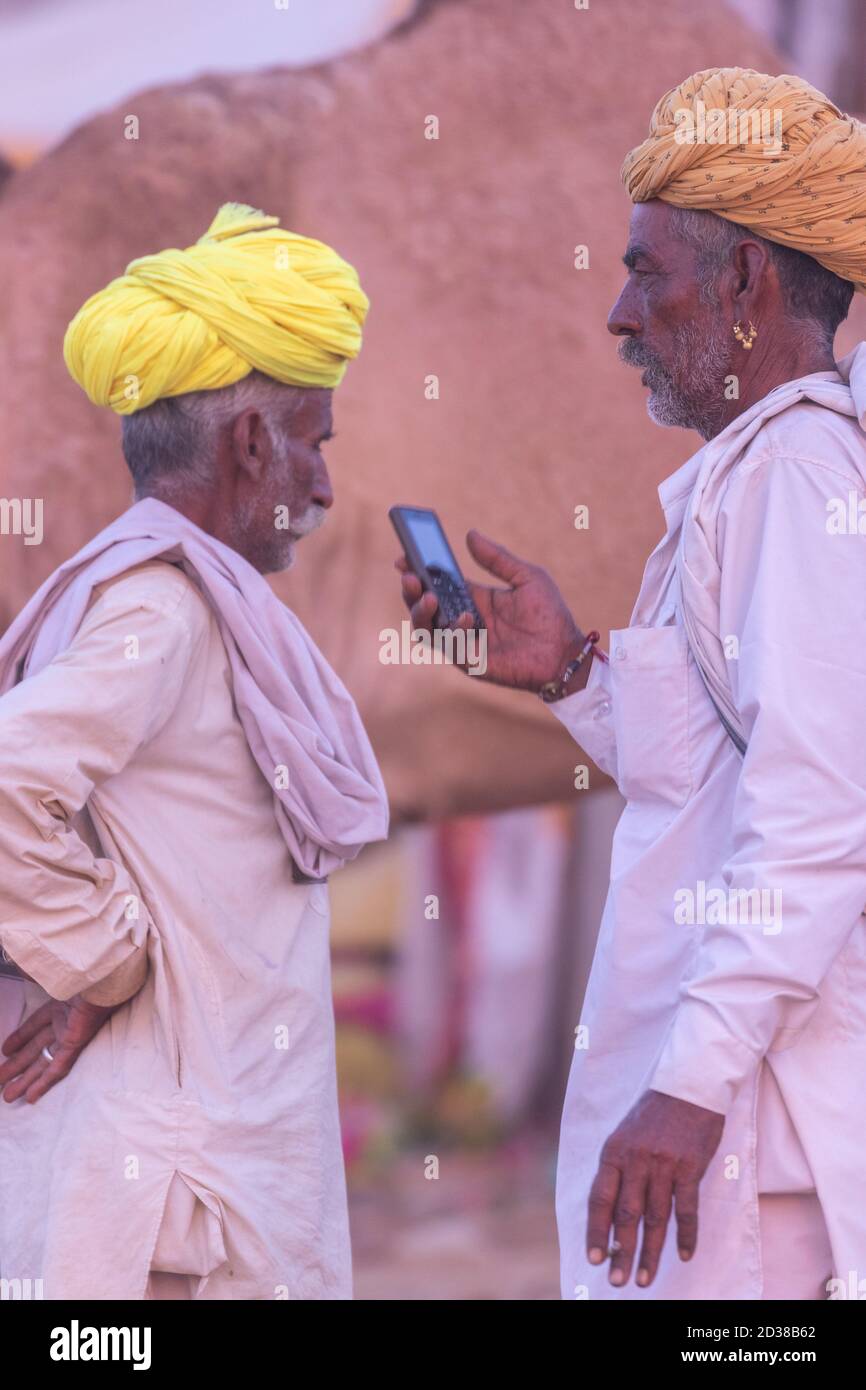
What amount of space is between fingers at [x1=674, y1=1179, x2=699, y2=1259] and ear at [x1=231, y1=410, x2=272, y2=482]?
1.47 metres

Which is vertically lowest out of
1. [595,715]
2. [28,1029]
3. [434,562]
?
[28,1029]

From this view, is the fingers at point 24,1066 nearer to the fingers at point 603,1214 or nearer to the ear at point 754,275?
the fingers at point 603,1214

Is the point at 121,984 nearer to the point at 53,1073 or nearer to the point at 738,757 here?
the point at 53,1073

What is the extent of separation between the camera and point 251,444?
292cm

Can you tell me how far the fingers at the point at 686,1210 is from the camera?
194 centimetres

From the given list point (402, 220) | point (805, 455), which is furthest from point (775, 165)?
point (402, 220)

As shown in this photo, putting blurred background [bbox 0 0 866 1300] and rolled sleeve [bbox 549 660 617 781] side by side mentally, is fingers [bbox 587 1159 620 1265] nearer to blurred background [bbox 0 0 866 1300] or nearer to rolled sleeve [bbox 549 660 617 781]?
rolled sleeve [bbox 549 660 617 781]

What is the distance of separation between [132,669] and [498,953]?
3.85 metres

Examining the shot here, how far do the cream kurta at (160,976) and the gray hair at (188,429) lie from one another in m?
0.28

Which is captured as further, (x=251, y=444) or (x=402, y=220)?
(x=402, y=220)

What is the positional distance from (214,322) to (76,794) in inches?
34.9

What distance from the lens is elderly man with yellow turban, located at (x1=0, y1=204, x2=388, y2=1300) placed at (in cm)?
249

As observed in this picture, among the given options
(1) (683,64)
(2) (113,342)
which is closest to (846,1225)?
(2) (113,342)

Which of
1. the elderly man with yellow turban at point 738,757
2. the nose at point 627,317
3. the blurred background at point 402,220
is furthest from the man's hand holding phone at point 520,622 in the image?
the blurred background at point 402,220
